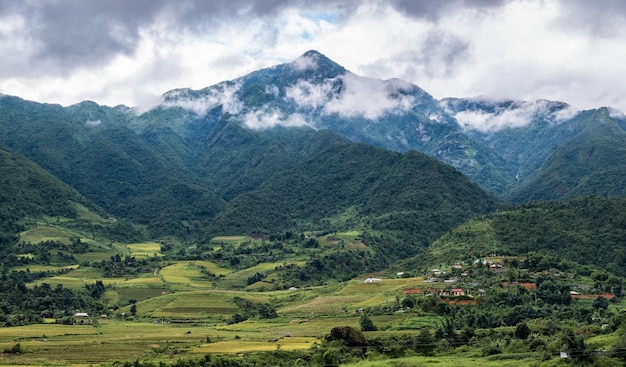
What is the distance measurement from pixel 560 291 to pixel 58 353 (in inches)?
2798

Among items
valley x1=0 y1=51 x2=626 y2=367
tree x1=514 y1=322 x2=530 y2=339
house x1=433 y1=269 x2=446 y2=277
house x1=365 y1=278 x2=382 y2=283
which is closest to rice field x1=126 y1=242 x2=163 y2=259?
valley x1=0 y1=51 x2=626 y2=367

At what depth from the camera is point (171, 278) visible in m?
149

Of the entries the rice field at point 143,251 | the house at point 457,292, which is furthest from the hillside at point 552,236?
the rice field at point 143,251

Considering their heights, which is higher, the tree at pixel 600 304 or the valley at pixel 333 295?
the valley at pixel 333 295

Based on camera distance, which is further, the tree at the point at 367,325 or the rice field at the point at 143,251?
the rice field at the point at 143,251

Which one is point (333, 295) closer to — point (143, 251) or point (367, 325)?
point (367, 325)

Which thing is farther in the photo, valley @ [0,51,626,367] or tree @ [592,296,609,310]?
tree @ [592,296,609,310]

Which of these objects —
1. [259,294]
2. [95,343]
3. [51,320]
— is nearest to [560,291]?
[259,294]

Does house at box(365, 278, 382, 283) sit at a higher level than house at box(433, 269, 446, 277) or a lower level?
lower

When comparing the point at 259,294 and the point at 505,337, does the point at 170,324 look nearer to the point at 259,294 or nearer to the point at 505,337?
the point at 259,294

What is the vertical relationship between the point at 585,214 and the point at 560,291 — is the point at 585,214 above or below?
above

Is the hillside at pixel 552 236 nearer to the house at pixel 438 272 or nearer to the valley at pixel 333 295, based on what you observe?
the valley at pixel 333 295

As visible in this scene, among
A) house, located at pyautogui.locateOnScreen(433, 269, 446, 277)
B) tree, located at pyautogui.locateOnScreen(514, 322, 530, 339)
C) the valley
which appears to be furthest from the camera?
house, located at pyautogui.locateOnScreen(433, 269, 446, 277)

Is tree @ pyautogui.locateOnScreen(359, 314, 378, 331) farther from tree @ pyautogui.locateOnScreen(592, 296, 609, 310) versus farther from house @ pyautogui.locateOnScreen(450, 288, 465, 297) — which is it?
tree @ pyautogui.locateOnScreen(592, 296, 609, 310)
